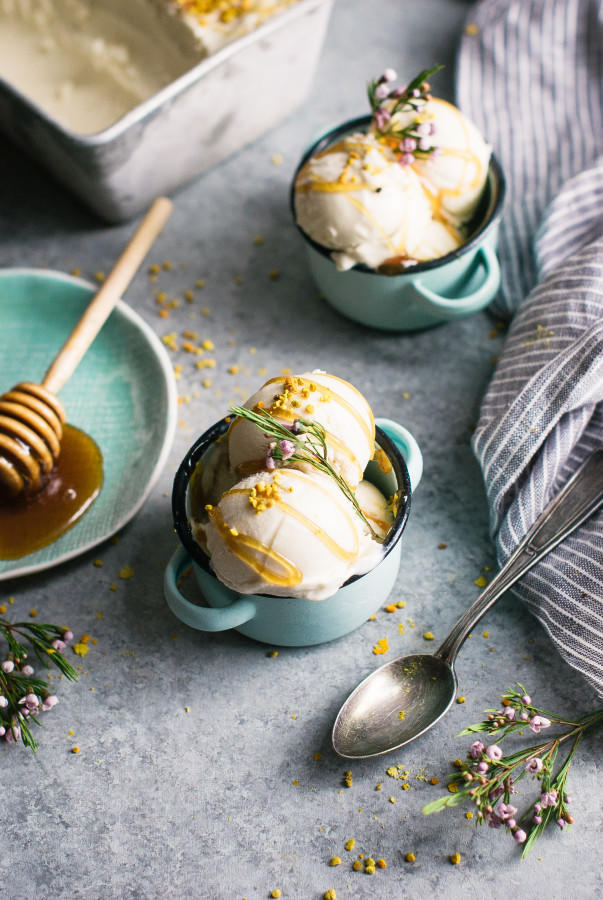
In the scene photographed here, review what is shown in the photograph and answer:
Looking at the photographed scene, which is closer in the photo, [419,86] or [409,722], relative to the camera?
[409,722]

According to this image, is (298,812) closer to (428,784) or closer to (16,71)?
(428,784)

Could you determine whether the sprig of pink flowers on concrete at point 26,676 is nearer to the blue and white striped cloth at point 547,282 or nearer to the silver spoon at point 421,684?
the silver spoon at point 421,684

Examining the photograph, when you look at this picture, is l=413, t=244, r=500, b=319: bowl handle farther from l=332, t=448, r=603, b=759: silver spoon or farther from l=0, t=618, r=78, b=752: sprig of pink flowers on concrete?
l=0, t=618, r=78, b=752: sprig of pink flowers on concrete

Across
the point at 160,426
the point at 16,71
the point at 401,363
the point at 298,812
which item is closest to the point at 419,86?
the point at 401,363

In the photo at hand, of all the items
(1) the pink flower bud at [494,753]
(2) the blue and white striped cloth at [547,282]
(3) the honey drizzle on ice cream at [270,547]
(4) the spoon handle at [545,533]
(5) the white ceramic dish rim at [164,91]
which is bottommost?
(1) the pink flower bud at [494,753]

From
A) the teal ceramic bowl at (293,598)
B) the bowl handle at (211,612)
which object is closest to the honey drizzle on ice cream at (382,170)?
the teal ceramic bowl at (293,598)

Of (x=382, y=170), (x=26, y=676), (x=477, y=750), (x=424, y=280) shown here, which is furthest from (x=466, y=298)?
(x=26, y=676)

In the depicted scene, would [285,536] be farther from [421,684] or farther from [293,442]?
[421,684]
